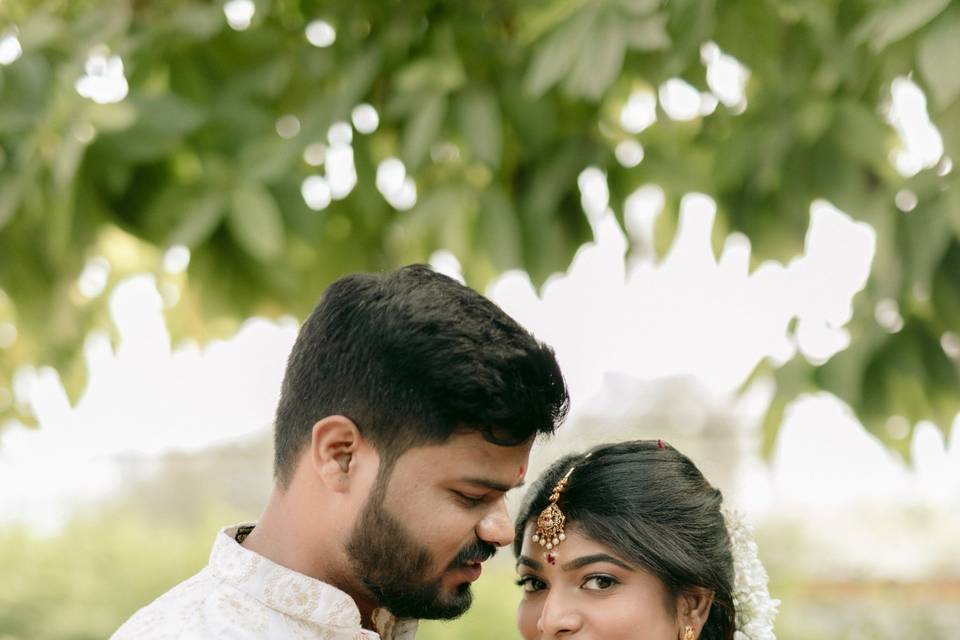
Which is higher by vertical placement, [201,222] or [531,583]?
[201,222]

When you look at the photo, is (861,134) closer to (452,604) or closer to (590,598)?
(590,598)

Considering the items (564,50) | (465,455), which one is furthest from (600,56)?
(465,455)

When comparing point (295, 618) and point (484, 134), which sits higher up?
point (484, 134)

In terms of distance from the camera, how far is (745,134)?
13.4ft

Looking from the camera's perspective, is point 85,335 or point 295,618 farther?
point 85,335

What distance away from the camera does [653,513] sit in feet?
12.3

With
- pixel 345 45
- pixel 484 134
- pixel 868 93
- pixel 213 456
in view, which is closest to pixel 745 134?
pixel 868 93

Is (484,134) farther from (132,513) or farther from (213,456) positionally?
(213,456)

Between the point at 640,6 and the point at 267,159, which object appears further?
the point at 267,159

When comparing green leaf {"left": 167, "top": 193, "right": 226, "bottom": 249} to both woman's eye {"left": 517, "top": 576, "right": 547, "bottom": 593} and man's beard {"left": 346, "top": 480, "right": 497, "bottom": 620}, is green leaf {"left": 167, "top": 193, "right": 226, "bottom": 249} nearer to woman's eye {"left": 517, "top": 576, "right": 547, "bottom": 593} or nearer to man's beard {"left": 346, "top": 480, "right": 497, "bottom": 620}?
man's beard {"left": 346, "top": 480, "right": 497, "bottom": 620}

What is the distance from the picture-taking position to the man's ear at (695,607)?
3736mm

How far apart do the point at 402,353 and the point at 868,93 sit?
6.24 feet

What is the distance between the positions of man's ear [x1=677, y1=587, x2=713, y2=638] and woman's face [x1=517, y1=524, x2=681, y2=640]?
45mm

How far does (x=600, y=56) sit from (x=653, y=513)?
48.8 inches
